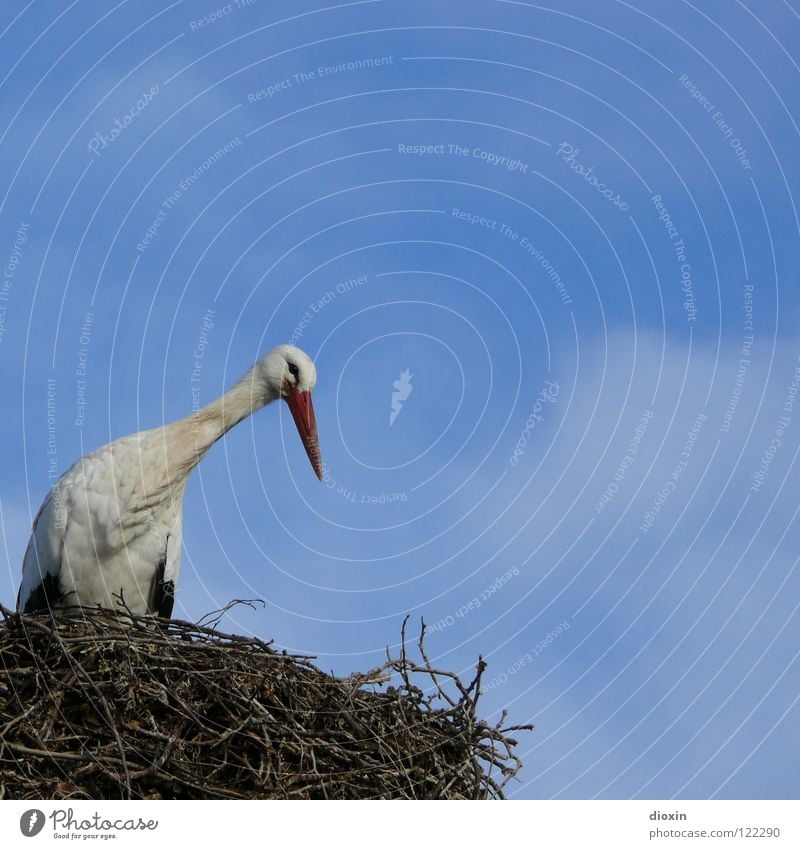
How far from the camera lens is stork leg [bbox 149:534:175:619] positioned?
6535mm

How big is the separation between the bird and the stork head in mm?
19

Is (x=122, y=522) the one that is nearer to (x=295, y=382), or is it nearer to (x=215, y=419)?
(x=215, y=419)

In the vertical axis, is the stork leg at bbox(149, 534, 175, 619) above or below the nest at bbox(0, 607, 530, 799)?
above

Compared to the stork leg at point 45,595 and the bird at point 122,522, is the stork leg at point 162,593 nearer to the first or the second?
the bird at point 122,522

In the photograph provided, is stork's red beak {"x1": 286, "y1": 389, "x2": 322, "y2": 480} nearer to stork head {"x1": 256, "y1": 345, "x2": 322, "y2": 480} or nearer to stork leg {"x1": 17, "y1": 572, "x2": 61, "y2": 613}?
stork head {"x1": 256, "y1": 345, "x2": 322, "y2": 480}

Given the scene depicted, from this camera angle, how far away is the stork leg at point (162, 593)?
654 cm

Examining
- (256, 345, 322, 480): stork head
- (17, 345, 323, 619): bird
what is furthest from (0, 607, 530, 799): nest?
(256, 345, 322, 480): stork head

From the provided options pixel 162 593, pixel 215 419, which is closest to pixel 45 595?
pixel 162 593

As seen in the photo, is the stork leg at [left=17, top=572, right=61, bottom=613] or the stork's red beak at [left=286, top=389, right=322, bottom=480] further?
the stork's red beak at [left=286, top=389, right=322, bottom=480]

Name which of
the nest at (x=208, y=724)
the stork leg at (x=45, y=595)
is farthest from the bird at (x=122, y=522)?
the nest at (x=208, y=724)
